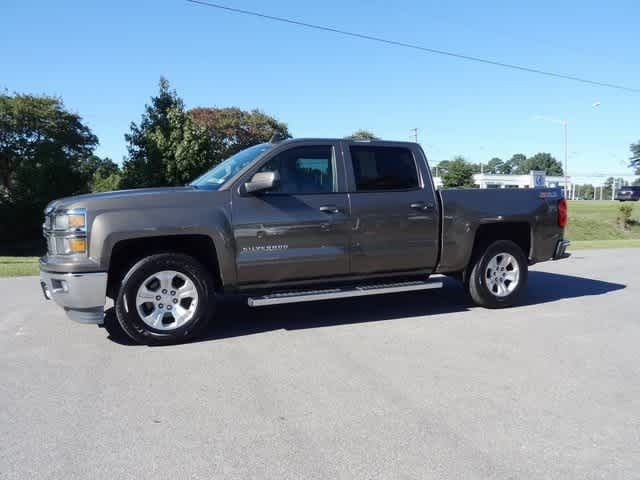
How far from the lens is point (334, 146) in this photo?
18.9 ft

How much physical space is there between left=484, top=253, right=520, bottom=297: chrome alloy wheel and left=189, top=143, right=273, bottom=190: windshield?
10.4 ft

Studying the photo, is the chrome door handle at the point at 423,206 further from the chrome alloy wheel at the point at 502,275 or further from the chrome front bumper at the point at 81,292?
the chrome front bumper at the point at 81,292

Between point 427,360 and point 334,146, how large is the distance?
2567mm

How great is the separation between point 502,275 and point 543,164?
512ft

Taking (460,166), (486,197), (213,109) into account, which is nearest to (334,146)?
(486,197)

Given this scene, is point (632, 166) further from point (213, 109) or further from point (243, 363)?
point (243, 363)

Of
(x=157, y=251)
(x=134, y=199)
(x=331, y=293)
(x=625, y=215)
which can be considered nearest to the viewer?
(x=134, y=199)

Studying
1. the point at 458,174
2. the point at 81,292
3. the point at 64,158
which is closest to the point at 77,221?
the point at 81,292

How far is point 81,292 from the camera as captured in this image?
4715mm

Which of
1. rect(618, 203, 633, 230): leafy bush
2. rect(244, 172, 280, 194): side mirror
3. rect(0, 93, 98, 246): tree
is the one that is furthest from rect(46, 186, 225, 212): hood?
rect(618, 203, 633, 230): leafy bush

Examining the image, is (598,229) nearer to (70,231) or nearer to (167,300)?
(167,300)

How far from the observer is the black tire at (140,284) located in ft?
15.8

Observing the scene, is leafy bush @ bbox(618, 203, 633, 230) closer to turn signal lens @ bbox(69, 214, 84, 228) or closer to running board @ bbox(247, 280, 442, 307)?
running board @ bbox(247, 280, 442, 307)

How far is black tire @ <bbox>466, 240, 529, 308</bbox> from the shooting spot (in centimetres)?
643
